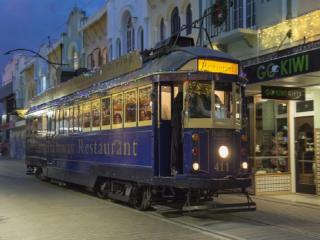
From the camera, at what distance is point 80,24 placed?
3972 centimetres

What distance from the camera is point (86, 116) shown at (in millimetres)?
16578

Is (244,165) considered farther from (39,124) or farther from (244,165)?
Answer: (39,124)

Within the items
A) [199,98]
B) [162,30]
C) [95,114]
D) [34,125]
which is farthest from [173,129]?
[162,30]

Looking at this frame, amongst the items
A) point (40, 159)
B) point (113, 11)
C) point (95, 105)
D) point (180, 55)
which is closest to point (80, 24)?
point (113, 11)

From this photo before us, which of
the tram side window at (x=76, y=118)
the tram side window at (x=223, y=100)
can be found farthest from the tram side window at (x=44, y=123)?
the tram side window at (x=223, y=100)

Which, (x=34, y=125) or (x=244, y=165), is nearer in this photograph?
(x=244, y=165)

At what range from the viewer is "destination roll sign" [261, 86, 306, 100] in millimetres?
16062

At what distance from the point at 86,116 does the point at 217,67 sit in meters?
5.52

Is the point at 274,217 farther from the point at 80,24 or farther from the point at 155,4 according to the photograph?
the point at 80,24

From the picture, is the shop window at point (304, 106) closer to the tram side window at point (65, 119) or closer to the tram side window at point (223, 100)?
the tram side window at point (223, 100)

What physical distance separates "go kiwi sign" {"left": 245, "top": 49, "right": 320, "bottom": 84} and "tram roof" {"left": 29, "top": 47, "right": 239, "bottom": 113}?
1977 millimetres

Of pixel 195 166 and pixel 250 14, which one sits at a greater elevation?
pixel 250 14

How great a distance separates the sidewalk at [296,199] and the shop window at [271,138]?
0.93m

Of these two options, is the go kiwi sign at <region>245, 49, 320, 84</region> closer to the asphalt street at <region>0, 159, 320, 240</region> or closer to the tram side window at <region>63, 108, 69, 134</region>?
the asphalt street at <region>0, 159, 320, 240</region>
